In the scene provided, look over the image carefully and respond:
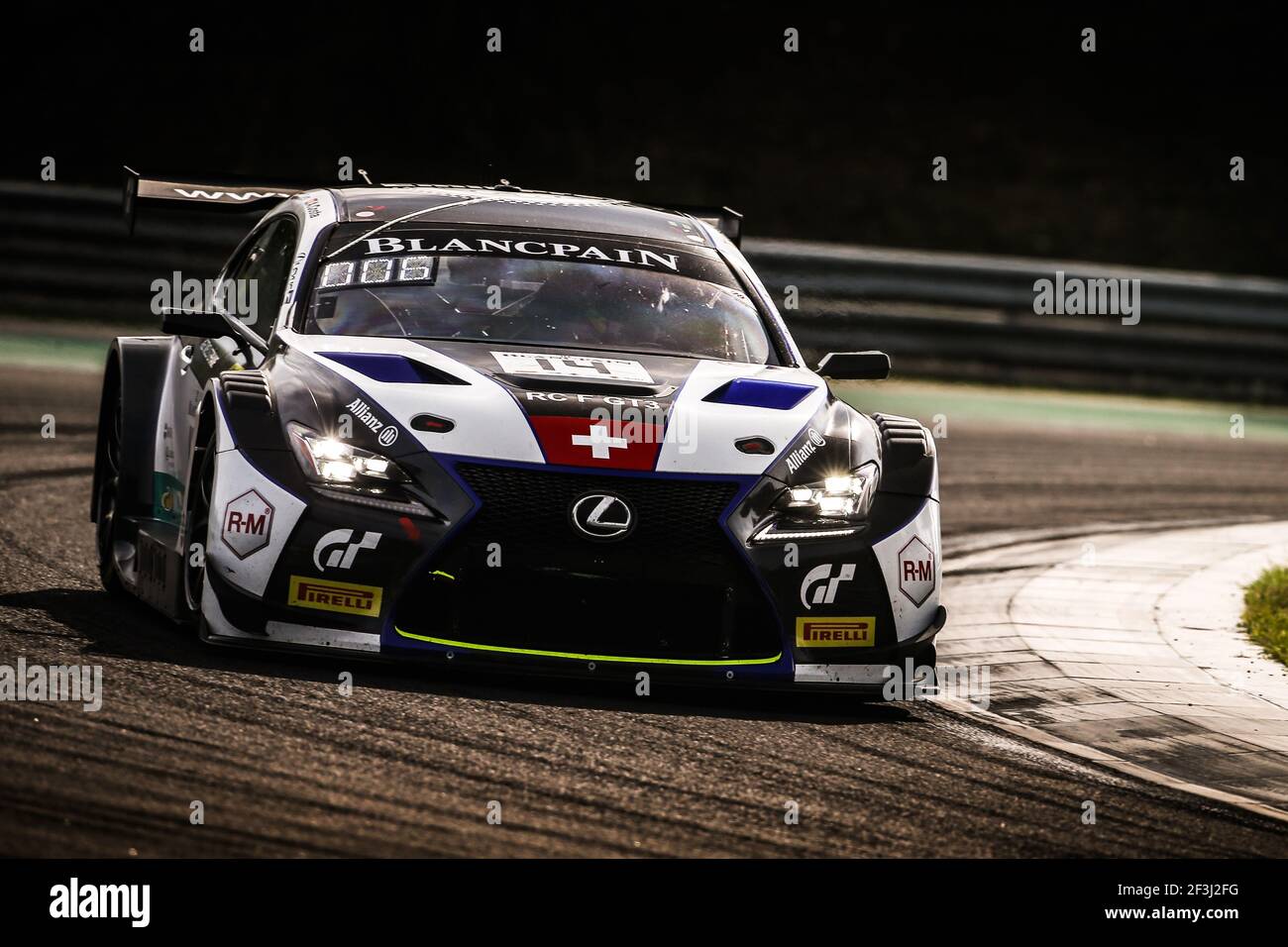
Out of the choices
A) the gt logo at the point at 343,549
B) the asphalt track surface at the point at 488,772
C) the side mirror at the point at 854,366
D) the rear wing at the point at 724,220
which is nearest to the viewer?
the asphalt track surface at the point at 488,772

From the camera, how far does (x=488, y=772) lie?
5.39m

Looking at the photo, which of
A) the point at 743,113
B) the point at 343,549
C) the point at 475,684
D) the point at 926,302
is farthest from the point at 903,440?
the point at 743,113

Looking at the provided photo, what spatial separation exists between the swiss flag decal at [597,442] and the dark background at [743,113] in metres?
15.8

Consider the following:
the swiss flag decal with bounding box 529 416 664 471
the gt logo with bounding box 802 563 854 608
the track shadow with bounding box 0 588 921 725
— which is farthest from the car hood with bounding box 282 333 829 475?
the track shadow with bounding box 0 588 921 725

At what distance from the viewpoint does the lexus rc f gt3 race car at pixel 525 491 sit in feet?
20.5

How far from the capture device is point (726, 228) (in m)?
9.23

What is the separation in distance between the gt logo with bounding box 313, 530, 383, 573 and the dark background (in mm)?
15995

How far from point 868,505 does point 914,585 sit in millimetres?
284

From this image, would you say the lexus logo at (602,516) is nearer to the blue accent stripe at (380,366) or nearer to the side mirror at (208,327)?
the blue accent stripe at (380,366)

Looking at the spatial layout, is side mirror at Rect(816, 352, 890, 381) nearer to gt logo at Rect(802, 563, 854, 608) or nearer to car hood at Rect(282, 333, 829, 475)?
car hood at Rect(282, 333, 829, 475)

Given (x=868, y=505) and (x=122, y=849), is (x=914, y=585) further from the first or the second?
(x=122, y=849)

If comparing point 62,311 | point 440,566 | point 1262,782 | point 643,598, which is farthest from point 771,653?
point 62,311

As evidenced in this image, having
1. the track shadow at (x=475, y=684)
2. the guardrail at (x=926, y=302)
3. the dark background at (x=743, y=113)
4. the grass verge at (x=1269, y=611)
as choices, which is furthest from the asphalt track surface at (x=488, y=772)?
the dark background at (x=743, y=113)

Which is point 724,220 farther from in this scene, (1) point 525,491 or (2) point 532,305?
(1) point 525,491
